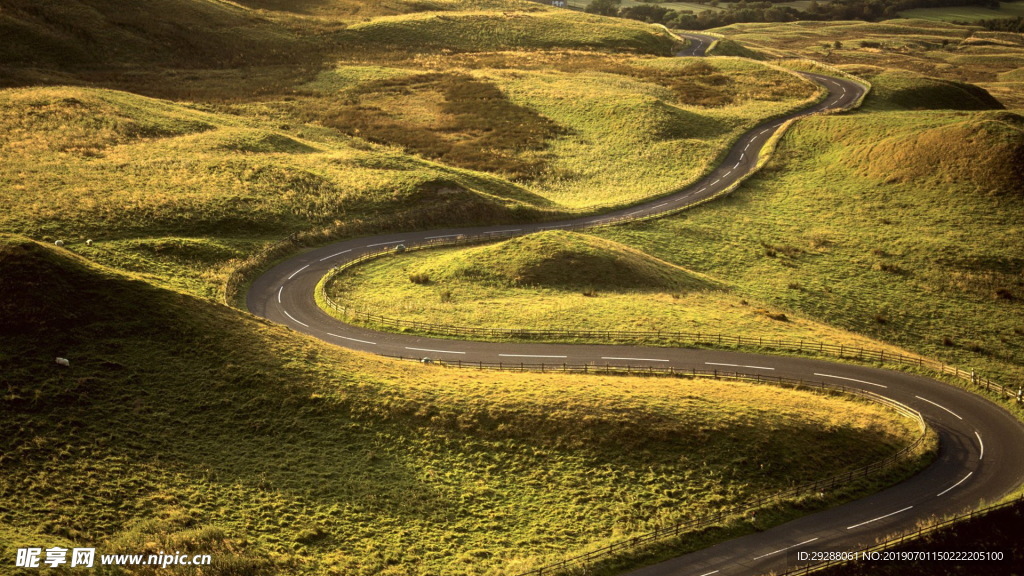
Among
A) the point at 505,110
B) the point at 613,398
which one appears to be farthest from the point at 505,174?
the point at 613,398

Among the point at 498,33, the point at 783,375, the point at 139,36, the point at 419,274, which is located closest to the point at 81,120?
the point at 139,36

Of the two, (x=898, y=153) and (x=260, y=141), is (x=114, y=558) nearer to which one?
(x=260, y=141)

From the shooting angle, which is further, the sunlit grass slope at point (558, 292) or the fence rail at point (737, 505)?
the sunlit grass slope at point (558, 292)

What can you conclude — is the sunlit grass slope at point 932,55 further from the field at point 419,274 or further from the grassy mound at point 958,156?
the field at point 419,274

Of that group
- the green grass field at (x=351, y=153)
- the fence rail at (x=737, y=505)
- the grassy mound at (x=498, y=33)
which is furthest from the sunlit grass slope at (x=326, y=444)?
the grassy mound at (x=498, y=33)

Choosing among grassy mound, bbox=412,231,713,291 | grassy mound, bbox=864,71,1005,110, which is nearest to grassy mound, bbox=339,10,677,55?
grassy mound, bbox=864,71,1005,110

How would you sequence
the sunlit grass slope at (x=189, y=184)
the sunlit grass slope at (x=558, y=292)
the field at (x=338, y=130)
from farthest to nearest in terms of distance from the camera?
the field at (x=338, y=130)
the sunlit grass slope at (x=189, y=184)
the sunlit grass slope at (x=558, y=292)
